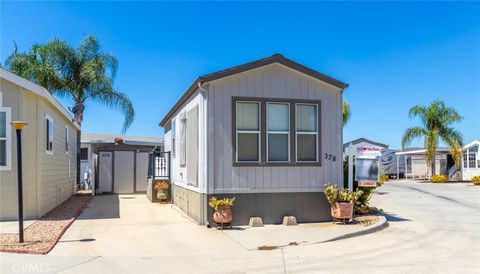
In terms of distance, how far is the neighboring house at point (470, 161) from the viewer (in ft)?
108

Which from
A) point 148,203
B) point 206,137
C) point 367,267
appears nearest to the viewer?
point 367,267

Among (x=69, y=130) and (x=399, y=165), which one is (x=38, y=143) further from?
(x=399, y=165)

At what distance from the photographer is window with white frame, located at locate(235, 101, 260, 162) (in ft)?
33.6

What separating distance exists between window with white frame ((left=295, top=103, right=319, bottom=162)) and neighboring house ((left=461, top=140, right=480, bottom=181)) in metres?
26.9

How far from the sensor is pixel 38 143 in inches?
431

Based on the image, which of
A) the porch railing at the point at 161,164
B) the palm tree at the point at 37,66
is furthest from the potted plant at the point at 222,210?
the palm tree at the point at 37,66

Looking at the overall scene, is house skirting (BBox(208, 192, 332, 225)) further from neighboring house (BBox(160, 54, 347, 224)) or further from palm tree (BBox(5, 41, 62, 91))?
palm tree (BBox(5, 41, 62, 91))

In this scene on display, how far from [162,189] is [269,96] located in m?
7.40

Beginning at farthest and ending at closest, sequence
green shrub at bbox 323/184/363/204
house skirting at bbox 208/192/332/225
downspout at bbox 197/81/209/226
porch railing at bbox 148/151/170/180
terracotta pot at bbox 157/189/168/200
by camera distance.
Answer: porch railing at bbox 148/151/170/180
terracotta pot at bbox 157/189/168/200
green shrub at bbox 323/184/363/204
house skirting at bbox 208/192/332/225
downspout at bbox 197/81/209/226

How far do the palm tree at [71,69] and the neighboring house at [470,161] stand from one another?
86.5 ft

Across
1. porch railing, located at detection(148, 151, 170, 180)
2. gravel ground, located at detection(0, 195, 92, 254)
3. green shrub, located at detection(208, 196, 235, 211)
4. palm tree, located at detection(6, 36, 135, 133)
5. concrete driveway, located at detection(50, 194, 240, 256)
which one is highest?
palm tree, located at detection(6, 36, 135, 133)

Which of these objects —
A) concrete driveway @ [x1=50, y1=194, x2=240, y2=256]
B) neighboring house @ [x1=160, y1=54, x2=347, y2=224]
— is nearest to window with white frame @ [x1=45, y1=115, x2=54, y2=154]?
concrete driveway @ [x1=50, y1=194, x2=240, y2=256]

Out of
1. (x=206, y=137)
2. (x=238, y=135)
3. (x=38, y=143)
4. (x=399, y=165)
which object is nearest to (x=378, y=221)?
(x=238, y=135)

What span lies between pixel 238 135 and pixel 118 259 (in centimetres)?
426
